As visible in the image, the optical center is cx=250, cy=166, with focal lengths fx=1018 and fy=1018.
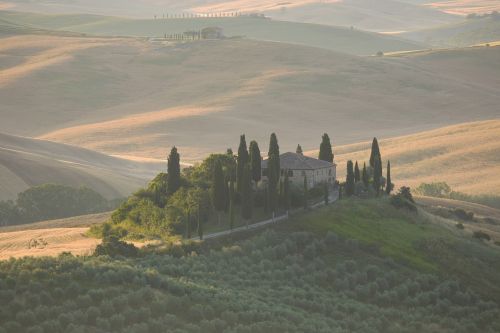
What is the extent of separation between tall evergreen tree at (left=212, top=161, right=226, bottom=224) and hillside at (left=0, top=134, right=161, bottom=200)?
4301cm

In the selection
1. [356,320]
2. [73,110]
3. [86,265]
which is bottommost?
[356,320]

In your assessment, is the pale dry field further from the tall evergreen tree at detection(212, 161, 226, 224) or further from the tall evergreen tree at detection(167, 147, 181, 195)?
the tall evergreen tree at detection(212, 161, 226, 224)

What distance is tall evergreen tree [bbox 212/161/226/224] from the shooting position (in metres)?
61.3

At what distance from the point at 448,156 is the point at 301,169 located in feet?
204

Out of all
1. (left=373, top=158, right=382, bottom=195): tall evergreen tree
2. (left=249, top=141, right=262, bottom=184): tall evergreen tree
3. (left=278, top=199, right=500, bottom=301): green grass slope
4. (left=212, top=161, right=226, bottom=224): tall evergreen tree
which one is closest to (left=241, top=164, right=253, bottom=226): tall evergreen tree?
(left=212, top=161, right=226, bottom=224): tall evergreen tree

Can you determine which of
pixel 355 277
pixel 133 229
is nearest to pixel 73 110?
pixel 133 229

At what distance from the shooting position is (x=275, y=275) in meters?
52.0

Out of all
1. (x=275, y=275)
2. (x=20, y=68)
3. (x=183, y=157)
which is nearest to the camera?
(x=275, y=275)

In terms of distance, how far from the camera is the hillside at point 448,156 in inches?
4624

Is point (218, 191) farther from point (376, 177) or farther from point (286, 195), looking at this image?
point (376, 177)

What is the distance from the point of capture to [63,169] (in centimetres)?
10962

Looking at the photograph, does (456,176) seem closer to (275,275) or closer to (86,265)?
(275,275)

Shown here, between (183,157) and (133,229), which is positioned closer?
(133,229)

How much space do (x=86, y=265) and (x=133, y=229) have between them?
676 inches
